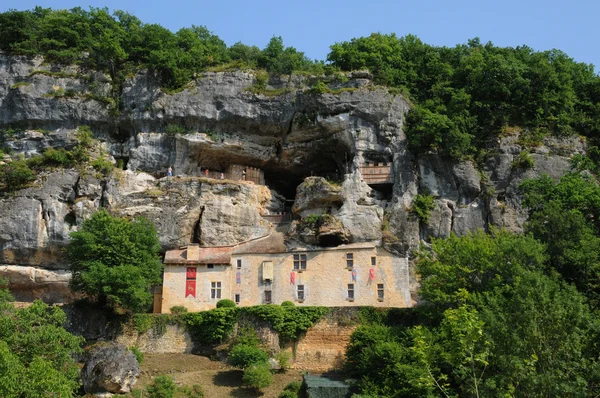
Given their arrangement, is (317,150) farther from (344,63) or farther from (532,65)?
(532,65)

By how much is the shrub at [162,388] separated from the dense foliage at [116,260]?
557 centimetres

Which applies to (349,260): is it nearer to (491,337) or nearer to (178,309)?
(178,309)

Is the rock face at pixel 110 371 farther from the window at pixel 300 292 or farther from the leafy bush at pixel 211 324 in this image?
the window at pixel 300 292

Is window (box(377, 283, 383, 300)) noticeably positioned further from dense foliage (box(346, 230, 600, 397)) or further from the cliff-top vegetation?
the cliff-top vegetation

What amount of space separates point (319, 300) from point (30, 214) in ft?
57.2

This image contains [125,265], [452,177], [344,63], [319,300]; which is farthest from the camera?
[344,63]

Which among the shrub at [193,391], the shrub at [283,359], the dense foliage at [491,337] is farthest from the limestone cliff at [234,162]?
the shrub at [193,391]

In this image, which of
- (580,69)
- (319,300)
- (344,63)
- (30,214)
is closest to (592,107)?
(580,69)

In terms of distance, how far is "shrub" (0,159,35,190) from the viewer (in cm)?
4303

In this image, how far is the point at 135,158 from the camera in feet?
154

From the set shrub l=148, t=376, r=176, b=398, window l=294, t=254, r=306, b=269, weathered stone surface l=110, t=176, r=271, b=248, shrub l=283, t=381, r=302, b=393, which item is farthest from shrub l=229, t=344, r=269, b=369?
weathered stone surface l=110, t=176, r=271, b=248

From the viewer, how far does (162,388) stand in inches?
1252

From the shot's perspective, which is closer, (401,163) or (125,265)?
(125,265)

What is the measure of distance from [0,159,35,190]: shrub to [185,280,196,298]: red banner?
11.7 m
